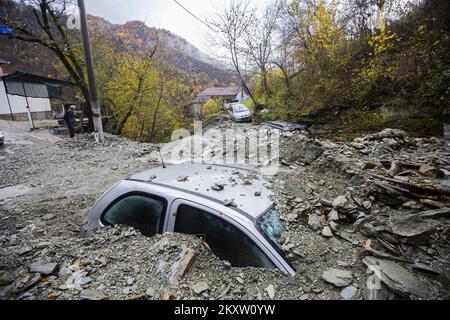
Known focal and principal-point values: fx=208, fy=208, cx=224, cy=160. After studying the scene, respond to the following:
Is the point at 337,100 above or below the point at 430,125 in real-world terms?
above

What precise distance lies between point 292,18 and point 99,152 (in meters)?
14.1

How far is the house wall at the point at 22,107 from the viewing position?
61.4 ft

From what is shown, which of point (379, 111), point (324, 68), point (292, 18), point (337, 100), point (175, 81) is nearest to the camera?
point (379, 111)

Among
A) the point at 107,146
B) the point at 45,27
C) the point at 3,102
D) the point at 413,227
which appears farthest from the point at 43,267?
the point at 3,102

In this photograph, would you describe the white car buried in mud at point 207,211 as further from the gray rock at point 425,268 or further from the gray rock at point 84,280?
the gray rock at point 425,268

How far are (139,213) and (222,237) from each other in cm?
103

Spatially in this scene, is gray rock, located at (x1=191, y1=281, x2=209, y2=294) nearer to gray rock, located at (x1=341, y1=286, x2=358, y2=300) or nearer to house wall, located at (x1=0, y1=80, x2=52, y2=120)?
gray rock, located at (x1=341, y1=286, x2=358, y2=300)

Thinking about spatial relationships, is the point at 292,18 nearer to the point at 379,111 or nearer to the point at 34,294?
the point at 379,111

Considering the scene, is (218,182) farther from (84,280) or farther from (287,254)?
(84,280)

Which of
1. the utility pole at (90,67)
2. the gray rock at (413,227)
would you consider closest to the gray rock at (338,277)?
the gray rock at (413,227)

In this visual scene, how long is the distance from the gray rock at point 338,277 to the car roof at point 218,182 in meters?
0.72

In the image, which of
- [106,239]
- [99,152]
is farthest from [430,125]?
[99,152]

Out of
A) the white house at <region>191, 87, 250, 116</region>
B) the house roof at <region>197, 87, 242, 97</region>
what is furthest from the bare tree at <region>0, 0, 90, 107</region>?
the house roof at <region>197, 87, 242, 97</region>

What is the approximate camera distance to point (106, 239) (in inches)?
86.5
